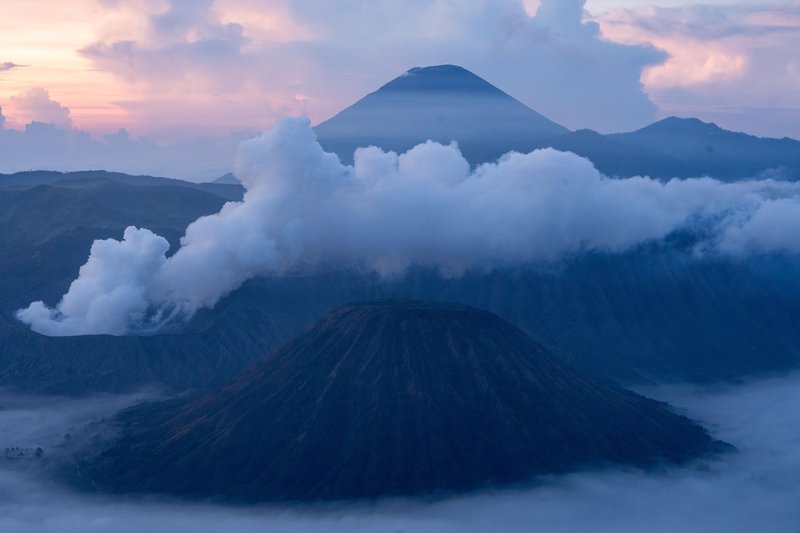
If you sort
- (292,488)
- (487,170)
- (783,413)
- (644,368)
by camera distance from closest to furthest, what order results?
1. (292,488)
2. (783,413)
3. (644,368)
4. (487,170)

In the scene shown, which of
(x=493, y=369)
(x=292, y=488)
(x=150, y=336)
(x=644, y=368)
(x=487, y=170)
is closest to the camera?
(x=292, y=488)

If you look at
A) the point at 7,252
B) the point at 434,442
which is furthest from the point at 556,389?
the point at 7,252

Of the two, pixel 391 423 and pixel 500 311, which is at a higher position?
pixel 500 311

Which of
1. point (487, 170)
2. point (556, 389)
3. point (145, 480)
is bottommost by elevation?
point (145, 480)

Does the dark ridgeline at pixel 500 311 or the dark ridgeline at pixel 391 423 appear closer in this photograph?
the dark ridgeline at pixel 391 423

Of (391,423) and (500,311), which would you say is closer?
(391,423)

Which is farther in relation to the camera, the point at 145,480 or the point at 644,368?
the point at 644,368

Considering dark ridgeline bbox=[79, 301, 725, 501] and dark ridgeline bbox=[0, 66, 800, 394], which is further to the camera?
dark ridgeline bbox=[0, 66, 800, 394]

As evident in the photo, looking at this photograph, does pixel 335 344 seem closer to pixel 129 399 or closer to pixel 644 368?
pixel 129 399
